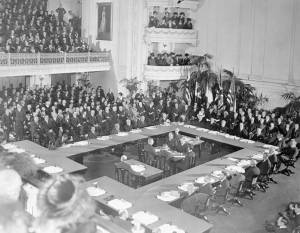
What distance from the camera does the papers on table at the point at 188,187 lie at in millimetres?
9479

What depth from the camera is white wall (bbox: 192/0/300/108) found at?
21.6 metres

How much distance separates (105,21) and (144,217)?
62.2 ft

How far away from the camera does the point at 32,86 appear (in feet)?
76.8

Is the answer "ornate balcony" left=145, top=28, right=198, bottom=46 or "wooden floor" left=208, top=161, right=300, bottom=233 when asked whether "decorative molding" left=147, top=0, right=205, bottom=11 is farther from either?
"wooden floor" left=208, top=161, right=300, bottom=233

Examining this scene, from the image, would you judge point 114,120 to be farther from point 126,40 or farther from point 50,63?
point 126,40

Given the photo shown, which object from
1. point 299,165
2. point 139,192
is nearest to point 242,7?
point 299,165

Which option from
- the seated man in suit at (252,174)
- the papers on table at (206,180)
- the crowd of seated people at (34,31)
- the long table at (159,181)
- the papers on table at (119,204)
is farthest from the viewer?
the crowd of seated people at (34,31)

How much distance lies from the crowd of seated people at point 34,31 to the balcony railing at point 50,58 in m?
0.32

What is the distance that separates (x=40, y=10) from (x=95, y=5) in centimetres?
339

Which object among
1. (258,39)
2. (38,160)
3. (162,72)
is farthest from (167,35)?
(38,160)

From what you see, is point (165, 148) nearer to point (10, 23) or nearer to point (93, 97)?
point (93, 97)

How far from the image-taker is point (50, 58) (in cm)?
2155

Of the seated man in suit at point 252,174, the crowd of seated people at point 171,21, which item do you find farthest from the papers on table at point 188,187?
the crowd of seated people at point 171,21

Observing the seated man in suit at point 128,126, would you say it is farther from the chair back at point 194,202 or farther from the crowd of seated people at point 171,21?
the crowd of seated people at point 171,21
